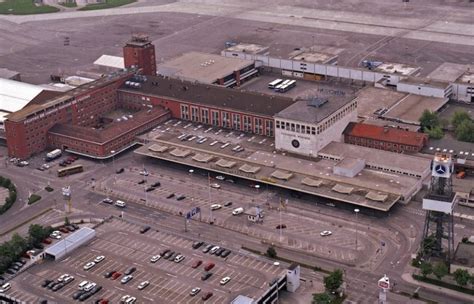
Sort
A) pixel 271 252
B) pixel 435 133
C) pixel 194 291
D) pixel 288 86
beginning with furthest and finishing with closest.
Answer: pixel 288 86
pixel 435 133
pixel 271 252
pixel 194 291

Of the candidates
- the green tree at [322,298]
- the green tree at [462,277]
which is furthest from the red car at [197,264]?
the green tree at [462,277]

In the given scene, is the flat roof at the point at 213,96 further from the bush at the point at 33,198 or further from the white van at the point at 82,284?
the white van at the point at 82,284

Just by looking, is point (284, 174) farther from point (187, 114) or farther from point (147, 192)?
point (187, 114)

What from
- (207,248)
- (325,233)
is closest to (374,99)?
(325,233)

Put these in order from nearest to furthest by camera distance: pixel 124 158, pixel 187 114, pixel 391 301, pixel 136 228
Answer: pixel 391 301
pixel 136 228
pixel 124 158
pixel 187 114

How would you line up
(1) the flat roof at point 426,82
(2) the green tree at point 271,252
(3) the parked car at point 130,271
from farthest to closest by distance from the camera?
1. (1) the flat roof at point 426,82
2. (2) the green tree at point 271,252
3. (3) the parked car at point 130,271

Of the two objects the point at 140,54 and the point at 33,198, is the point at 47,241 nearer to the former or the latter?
the point at 33,198

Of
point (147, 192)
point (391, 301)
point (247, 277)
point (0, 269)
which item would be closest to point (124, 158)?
point (147, 192)
